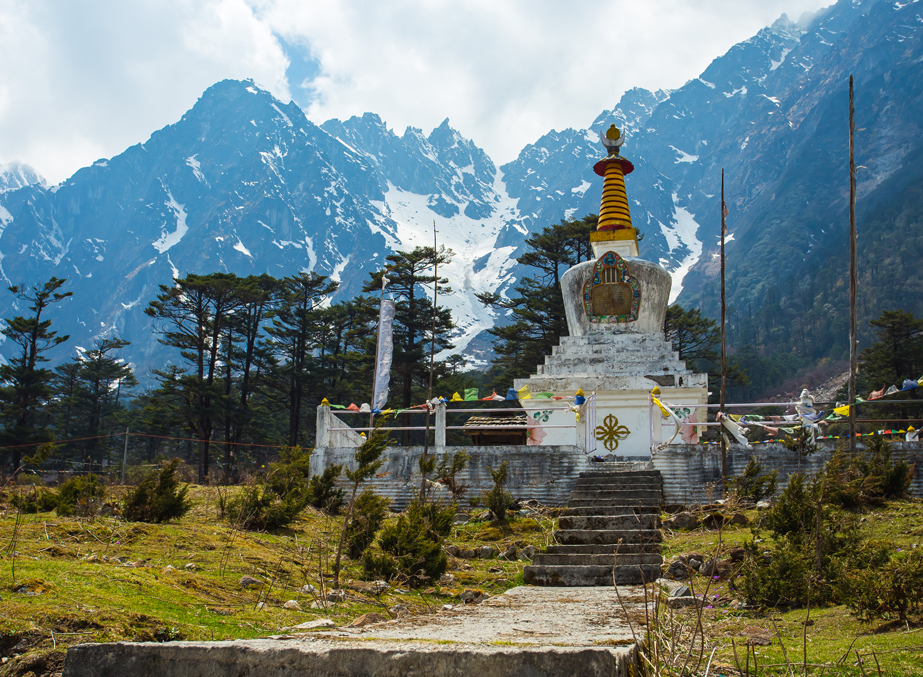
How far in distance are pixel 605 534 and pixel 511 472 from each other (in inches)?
178

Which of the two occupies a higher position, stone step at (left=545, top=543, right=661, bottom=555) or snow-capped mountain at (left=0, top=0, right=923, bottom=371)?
snow-capped mountain at (left=0, top=0, right=923, bottom=371)

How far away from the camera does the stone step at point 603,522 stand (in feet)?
35.5

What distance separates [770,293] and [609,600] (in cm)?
9632

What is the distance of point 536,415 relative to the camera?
63.0 ft

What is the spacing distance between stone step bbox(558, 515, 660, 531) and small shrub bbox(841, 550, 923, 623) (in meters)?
5.11

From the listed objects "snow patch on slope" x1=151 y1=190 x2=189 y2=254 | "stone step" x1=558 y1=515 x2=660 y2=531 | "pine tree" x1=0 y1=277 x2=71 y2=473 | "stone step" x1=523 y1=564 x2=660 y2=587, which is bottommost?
"stone step" x1=523 y1=564 x2=660 y2=587

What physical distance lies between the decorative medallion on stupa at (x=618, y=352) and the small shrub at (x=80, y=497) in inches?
384

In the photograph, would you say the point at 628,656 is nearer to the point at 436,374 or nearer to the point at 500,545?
the point at 500,545

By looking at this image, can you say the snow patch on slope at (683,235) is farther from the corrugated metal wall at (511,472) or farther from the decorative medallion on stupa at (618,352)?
the corrugated metal wall at (511,472)

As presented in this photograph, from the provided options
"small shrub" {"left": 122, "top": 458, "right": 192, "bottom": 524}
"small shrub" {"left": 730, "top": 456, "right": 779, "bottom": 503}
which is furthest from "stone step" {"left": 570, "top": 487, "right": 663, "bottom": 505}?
"small shrub" {"left": 122, "top": 458, "right": 192, "bottom": 524}

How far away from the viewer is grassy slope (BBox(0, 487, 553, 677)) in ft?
15.2

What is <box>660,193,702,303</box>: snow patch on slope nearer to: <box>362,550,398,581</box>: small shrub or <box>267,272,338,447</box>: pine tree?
<box>267,272,338,447</box>: pine tree

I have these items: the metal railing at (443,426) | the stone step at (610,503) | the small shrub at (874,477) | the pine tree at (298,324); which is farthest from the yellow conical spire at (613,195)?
the pine tree at (298,324)

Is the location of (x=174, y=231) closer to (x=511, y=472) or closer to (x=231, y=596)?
(x=511, y=472)
